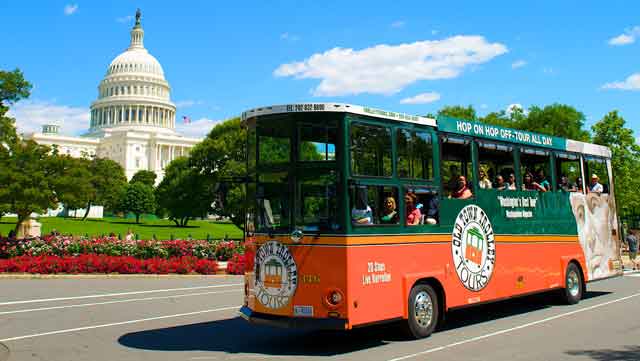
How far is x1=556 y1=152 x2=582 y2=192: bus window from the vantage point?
14695 mm

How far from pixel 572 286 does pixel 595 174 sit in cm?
330

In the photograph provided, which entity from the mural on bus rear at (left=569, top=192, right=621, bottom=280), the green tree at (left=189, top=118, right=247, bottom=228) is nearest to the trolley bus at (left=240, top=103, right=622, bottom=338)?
the mural on bus rear at (left=569, top=192, right=621, bottom=280)

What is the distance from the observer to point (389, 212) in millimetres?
9977

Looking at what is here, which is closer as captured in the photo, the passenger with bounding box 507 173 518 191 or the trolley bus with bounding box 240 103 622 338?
the trolley bus with bounding box 240 103 622 338

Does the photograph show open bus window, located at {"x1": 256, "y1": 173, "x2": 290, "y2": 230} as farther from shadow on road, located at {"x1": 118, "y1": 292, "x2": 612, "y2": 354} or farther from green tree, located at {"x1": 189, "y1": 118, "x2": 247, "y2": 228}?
green tree, located at {"x1": 189, "y1": 118, "x2": 247, "y2": 228}

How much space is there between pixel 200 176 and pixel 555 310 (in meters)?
47.3

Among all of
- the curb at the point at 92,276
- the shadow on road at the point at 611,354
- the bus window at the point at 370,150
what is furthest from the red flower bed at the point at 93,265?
the shadow on road at the point at 611,354

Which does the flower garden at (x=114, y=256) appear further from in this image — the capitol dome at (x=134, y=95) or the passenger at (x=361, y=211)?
the capitol dome at (x=134, y=95)

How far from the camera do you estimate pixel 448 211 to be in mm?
11156

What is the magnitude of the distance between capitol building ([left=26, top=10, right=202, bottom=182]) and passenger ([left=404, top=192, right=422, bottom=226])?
522 ft

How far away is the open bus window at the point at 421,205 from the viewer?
407 inches

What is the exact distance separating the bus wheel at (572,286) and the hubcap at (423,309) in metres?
5.36

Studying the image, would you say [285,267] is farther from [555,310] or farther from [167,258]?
[167,258]

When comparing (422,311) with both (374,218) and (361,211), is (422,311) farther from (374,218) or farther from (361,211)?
(361,211)
